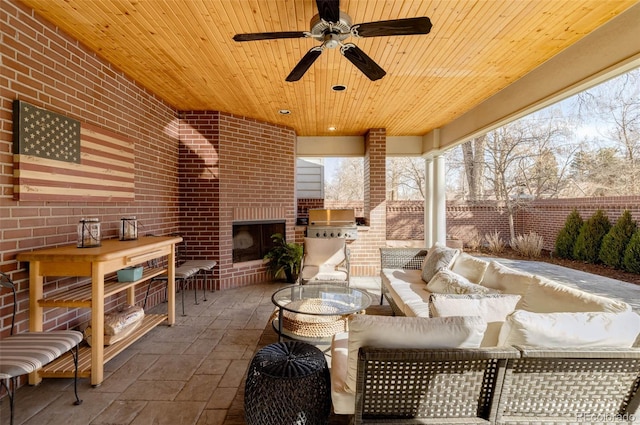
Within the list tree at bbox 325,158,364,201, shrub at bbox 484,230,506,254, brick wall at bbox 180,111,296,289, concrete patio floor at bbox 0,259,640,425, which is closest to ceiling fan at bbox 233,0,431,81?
concrete patio floor at bbox 0,259,640,425

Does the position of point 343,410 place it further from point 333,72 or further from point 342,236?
point 342,236

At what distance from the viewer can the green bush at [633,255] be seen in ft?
15.9

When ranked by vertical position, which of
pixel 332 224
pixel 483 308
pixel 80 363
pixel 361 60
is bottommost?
pixel 80 363

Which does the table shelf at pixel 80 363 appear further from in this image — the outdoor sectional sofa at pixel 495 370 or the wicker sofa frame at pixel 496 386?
the wicker sofa frame at pixel 496 386

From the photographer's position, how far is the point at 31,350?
1596mm

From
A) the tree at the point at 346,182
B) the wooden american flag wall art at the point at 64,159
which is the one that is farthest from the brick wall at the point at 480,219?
the wooden american flag wall art at the point at 64,159

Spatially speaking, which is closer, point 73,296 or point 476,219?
point 73,296

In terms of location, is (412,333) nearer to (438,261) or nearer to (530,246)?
(438,261)

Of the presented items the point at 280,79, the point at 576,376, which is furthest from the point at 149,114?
the point at 576,376

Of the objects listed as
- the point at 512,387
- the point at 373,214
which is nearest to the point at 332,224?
the point at 373,214

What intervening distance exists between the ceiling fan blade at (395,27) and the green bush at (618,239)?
6028mm

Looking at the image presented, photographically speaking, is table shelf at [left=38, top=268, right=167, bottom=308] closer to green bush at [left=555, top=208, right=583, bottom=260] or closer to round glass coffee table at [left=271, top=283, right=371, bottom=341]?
round glass coffee table at [left=271, top=283, right=371, bottom=341]

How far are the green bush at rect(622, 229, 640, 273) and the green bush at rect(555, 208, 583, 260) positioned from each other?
1385mm

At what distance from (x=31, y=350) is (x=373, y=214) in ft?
15.2
